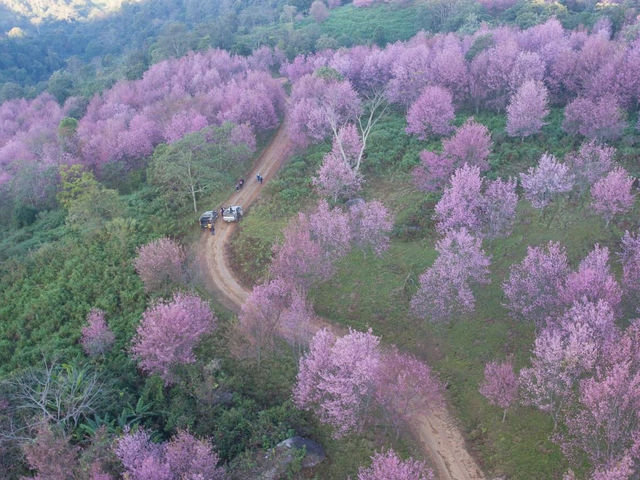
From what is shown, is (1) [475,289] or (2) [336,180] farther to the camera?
(2) [336,180]

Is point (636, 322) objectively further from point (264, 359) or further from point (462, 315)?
point (264, 359)

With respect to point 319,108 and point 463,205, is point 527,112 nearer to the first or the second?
point 463,205

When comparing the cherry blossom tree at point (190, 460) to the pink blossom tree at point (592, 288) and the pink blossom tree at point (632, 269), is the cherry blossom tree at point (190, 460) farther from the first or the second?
the pink blossom tree at point (632, 269)

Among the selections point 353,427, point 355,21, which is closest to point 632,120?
point 353,427

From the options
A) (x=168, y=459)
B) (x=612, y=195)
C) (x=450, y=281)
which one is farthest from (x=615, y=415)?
(x=168, y=459)

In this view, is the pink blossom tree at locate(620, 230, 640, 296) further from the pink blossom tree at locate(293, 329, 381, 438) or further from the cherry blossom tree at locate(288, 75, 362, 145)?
the cherry blossom tree at locate(288, 75, 362, 145)

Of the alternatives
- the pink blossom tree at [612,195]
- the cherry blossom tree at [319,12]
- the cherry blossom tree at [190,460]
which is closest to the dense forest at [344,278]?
the cherry blossom tree at [190,460]
